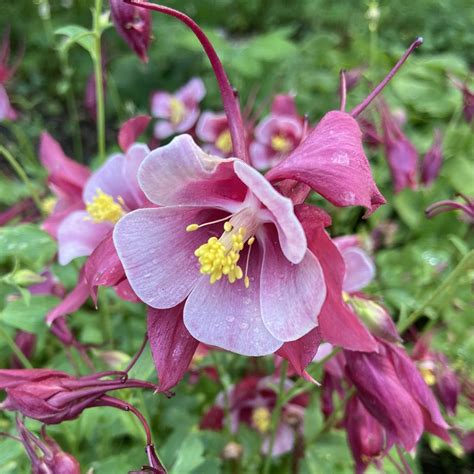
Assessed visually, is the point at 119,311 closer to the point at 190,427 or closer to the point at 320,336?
the point at 190,427

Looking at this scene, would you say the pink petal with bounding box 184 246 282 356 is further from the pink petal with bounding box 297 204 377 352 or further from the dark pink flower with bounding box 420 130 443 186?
the dark pink flower with bounding box 420 130 443 186

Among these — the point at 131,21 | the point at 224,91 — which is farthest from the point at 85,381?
the point at 131,21

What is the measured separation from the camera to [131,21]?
0.79 meters

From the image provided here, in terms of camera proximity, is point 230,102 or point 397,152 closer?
point 230,102

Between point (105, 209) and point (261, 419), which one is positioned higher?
point (105, 209)

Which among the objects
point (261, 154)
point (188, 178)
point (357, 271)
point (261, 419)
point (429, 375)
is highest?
point (188, 178)

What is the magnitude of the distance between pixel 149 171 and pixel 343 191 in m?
0.18

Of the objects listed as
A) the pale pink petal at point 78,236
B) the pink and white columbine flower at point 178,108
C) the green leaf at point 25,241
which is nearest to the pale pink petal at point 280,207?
the pale pink petal at point 78,236

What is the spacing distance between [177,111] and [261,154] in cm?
29

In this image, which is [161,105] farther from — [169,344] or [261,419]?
[169,344]

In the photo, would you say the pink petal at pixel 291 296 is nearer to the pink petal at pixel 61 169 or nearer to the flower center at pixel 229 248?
the flower center at pixel 229 248

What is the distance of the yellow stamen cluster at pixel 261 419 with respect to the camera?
1.11 metres

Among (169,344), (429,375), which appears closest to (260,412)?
(429,375)

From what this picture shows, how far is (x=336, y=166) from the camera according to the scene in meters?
0.52
